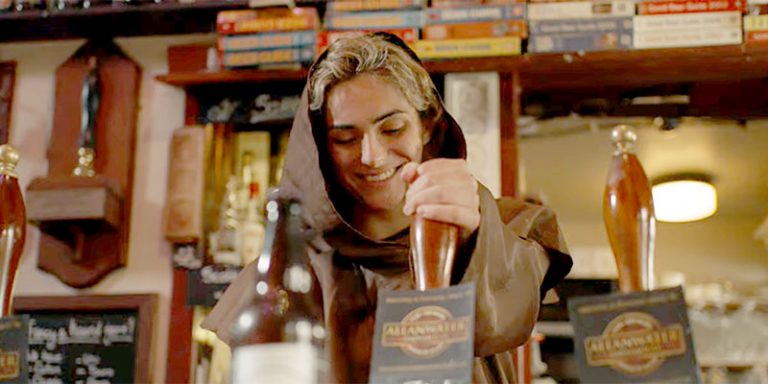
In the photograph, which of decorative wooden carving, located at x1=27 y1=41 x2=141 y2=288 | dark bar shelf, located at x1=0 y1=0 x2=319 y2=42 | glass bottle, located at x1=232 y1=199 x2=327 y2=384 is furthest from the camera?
dark bar shelf, located at x1=0 y1=0 x2=319 y2=42

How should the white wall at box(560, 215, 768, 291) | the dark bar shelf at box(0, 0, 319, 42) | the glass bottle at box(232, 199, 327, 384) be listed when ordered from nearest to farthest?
the glass bottle at box(232, 199, 327, 384) < the dark bar shelf at box(0, 0, 319, 42) < the white wall at box(560, 215, 768, 291)

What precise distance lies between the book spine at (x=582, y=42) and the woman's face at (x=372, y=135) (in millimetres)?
1012

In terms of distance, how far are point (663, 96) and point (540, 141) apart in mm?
1104

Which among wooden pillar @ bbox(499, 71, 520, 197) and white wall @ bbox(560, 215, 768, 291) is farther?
white wall @ bbox(560, 215, 768, 291)

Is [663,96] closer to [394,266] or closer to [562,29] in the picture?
[562,29]

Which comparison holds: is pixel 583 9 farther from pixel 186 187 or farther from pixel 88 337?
pixel 88 337

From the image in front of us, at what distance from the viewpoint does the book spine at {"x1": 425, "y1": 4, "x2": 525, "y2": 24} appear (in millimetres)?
2303

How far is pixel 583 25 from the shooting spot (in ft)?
7.48

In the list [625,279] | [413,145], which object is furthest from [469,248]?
[413,145]

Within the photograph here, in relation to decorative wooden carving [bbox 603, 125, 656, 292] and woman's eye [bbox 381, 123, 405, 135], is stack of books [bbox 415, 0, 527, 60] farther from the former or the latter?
decorative wooden carving [bbox 603, 125, 656, 292]

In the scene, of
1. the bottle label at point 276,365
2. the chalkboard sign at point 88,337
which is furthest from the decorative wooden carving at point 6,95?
the bottle label at point 276,365

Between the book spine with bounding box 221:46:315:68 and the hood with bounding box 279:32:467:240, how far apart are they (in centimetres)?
98

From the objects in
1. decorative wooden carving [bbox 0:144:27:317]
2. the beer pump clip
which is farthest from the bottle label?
decorative wooden carving [bbox 0:144:27:317]

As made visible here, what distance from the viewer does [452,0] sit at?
234 centimetres
